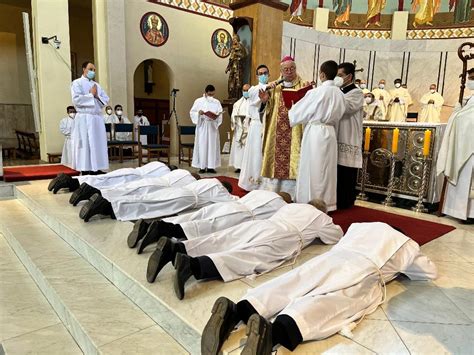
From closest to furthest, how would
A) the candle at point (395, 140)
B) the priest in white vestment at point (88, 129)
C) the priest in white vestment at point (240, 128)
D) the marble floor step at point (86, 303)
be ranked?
the marble floor step at point (86, 303)
the candle at point (395, 140)
the priest in white vestment at point (88, 129)
the priest in white vestment at point (240, 128)

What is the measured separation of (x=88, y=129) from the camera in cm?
691

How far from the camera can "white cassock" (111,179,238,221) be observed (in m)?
3.78

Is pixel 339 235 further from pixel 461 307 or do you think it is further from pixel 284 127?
pixel 284 127

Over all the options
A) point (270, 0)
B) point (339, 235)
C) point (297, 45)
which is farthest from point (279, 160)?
point (297, 45)

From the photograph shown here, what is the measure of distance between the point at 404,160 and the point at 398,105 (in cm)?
838

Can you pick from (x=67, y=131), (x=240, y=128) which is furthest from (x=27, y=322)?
(x=67, y=131)

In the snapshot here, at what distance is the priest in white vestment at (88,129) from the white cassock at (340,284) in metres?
5.68

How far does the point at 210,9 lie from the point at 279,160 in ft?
29.9

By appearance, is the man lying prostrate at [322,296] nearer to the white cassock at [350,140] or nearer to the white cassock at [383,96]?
the white cassock at [350,140]

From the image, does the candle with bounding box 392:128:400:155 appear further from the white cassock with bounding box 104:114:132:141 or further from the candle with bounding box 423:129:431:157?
the white cassock with bounding box 104:114:132:141

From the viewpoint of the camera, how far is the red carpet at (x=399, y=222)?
383cm

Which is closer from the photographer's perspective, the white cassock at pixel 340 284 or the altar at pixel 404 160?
the white cassock at pixel 340 284

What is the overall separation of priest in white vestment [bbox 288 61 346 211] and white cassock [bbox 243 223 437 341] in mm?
1914

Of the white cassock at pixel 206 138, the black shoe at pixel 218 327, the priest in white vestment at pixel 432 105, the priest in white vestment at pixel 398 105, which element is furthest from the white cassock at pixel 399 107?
the black shoe at pixel 218 327
